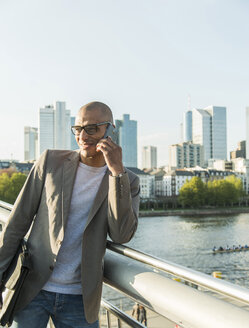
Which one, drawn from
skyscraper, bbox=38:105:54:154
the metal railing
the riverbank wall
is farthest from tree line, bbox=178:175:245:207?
skyscraper, bbox=38:105:54:154

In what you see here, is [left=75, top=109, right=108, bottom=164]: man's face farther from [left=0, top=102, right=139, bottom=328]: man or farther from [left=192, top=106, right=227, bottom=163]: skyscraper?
[left=192, top=106, right=227, bottom=163]: skyscraper

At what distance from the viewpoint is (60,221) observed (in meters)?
2.10

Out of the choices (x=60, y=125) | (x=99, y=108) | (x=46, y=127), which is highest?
(x=60, y=125)

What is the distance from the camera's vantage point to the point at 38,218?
219cm

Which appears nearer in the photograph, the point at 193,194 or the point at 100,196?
the point at 100,196

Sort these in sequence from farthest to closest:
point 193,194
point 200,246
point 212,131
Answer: point 212,131
point 193,194
point 200,246

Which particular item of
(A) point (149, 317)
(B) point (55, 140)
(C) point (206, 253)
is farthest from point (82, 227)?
(B) point (55, 140)

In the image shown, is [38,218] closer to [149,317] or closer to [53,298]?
[53,298]

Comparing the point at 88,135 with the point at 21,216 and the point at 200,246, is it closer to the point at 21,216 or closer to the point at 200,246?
the point at 21,216

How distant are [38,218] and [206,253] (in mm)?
29755

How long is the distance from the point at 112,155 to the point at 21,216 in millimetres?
601

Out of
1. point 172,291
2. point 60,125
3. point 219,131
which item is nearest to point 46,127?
point 60,125

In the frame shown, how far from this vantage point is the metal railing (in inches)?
56.2

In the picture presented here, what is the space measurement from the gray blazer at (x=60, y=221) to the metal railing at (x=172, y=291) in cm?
11
